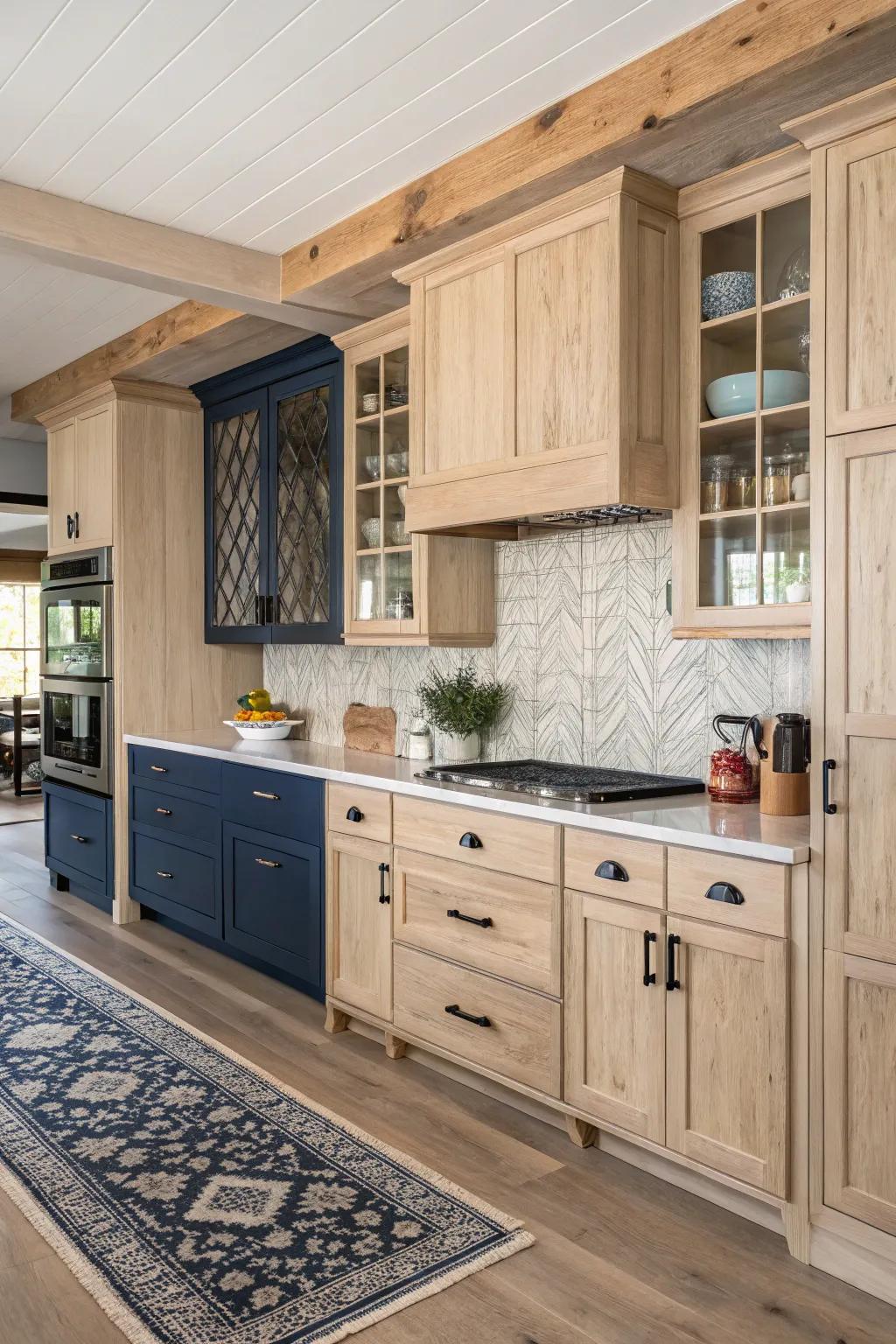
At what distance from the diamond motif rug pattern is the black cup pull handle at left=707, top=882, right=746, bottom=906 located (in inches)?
33.4

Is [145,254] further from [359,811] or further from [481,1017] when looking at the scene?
[481,1017]

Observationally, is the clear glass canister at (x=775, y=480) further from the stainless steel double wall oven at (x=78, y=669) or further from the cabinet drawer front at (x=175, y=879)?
the stainless steel double wall oven at (x=78, y=669)

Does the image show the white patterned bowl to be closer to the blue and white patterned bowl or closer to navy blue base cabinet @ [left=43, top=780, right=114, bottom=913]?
navy blue base cabinet @ [left=43, top=780, right=114, bottom=913]

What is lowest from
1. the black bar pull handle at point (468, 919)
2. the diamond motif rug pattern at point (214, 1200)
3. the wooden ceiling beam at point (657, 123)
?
the diamond motif rug pattern at point (214, 1200)

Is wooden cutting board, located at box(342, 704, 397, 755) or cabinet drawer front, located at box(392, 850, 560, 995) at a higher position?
wooden cutting board, located at box(342, 704, 397, 755)

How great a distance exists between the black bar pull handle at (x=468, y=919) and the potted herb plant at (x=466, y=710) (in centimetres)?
80

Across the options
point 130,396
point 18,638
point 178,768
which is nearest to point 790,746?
point 178,768

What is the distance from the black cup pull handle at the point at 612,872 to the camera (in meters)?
2.49

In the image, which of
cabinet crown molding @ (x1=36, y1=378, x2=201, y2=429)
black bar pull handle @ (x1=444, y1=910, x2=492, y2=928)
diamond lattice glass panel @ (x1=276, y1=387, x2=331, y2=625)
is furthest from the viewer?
cabinet crown molding @ (x1=36, y1=378, x2=201, y2=429)

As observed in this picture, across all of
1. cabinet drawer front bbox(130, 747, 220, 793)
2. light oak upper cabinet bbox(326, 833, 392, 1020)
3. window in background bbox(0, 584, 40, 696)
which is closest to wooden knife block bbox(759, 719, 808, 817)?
light oak upper cabinet bbox(326, 833, 392, 1020)

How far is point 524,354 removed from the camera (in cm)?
290

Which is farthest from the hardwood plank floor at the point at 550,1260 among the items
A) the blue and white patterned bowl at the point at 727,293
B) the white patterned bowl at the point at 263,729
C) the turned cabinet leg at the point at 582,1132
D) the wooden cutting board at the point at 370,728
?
the blue and white patterned bowl at the point at 727,293

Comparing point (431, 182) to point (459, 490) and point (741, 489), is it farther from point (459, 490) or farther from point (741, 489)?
point (741, 489)

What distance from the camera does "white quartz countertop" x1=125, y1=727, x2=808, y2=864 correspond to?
2.25 metres
